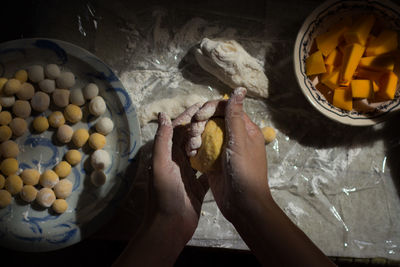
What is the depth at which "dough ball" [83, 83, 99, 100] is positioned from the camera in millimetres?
939

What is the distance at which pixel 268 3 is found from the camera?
3.48 ft

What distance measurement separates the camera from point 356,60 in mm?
852

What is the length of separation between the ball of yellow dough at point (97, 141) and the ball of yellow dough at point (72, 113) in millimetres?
68

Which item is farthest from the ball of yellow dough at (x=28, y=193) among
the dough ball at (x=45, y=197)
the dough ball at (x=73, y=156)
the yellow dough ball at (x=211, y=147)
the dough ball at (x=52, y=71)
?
the yellow dough ball at (x=211, y=147)

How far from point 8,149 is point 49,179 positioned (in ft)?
0.49

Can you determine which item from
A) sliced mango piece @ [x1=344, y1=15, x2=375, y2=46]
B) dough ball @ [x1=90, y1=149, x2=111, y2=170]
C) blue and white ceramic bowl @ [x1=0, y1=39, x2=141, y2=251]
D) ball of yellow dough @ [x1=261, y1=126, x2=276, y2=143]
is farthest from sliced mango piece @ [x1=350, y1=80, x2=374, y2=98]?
dough ball @ [x1=90, y1=149, x2=111, y2=170]

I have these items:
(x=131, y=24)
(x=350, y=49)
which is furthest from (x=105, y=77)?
(x=350, y=49)

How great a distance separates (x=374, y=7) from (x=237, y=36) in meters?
0.41

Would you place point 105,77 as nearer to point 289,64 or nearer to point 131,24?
point 131,24

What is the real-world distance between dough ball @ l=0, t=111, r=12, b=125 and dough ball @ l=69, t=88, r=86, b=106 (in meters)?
0.18

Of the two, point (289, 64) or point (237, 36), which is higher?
point (237, 36)

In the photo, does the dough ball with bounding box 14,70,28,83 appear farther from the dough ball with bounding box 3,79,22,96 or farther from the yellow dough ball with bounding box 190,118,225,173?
the yellow dough ball with bounding box 190,118,225,173

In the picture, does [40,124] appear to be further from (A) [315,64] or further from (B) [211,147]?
(A) [315,64]

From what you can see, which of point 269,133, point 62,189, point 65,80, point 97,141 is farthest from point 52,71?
point 269,133
